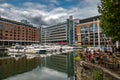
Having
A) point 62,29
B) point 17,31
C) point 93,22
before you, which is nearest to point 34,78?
point 93,22

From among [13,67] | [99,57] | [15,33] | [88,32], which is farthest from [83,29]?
[99,57]

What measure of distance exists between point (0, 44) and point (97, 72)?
10794 cm

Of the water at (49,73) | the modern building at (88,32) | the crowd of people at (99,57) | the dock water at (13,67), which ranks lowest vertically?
the water at (49,73)

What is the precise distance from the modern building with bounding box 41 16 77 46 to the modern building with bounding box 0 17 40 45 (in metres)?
27.5

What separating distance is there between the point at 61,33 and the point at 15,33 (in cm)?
5228

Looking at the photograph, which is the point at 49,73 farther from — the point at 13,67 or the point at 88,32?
the point at 88,32

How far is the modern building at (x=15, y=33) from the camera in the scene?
112m

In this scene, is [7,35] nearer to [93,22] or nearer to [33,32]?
[33,32]

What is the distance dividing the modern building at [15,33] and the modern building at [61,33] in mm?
27475

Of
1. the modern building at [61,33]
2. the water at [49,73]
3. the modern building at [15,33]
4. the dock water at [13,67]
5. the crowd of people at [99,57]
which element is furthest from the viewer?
the modern building at [61,33]

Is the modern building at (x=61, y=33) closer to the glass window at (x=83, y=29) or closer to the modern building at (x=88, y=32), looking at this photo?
the modern building at (x=88, y=32)

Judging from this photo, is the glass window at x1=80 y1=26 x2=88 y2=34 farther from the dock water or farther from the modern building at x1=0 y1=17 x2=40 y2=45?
the dock water

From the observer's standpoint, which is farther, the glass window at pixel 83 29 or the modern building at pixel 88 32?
the glass window at pixel 83 29

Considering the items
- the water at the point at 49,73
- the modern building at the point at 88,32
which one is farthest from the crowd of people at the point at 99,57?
the modern building at the point at 88,32
